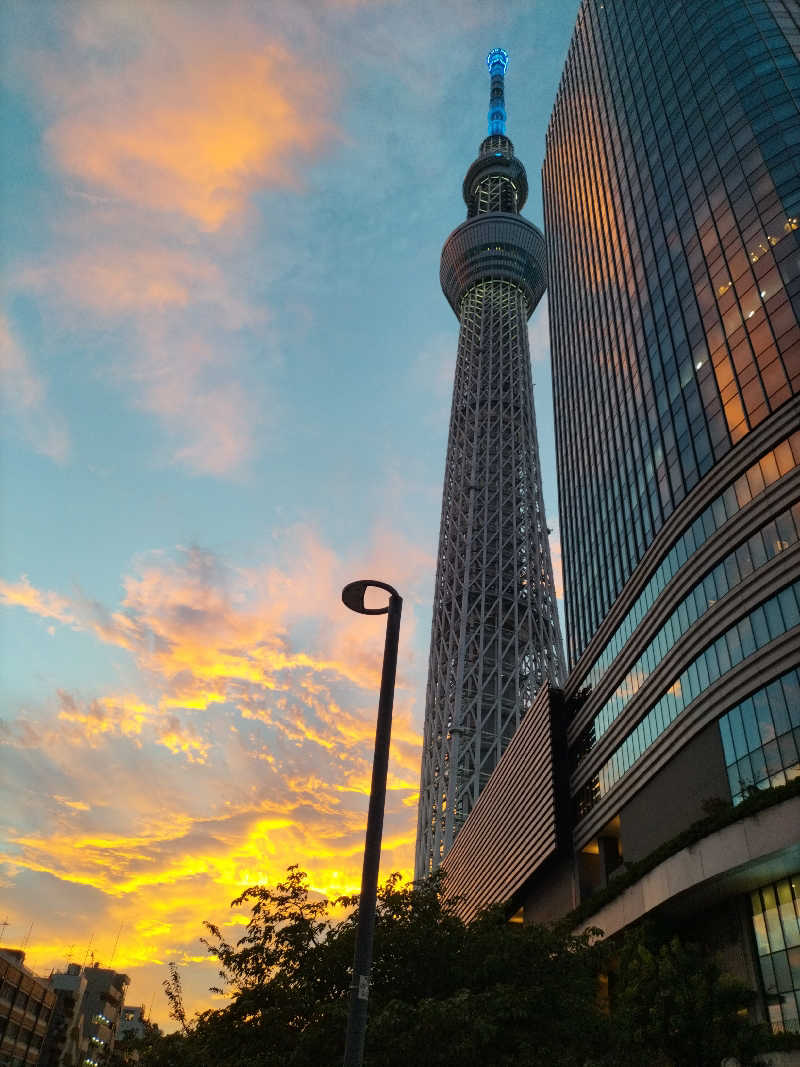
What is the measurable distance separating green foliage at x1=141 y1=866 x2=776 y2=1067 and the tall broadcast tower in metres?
73.7

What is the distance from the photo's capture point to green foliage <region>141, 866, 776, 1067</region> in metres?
19.6

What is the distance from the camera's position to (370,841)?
1257 cm

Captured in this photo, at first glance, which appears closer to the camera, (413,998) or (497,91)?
(413,998)

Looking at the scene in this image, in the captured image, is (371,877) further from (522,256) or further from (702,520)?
(522,256)

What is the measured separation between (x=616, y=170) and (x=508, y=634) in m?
60.3

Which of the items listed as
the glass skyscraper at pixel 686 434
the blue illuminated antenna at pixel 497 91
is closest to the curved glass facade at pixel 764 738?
the glass skyscraper at pixel 686 434

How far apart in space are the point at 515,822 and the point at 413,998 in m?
41.2

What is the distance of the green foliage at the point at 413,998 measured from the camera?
1956cm

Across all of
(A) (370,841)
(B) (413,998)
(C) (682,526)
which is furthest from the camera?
(C) (682,526)

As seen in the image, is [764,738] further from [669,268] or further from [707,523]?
[669,268]

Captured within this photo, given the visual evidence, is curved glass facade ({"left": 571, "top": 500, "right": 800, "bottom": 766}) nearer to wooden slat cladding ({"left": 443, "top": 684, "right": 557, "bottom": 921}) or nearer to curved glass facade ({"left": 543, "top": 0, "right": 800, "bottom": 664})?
A: wooden slat cladding ({"left": 443, "top": 684, "right": 557, "bottom": 921})

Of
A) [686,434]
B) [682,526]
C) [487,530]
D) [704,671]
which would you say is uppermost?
[487,530]

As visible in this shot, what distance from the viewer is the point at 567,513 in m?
82.7

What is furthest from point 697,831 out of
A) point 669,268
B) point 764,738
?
point 669,268
